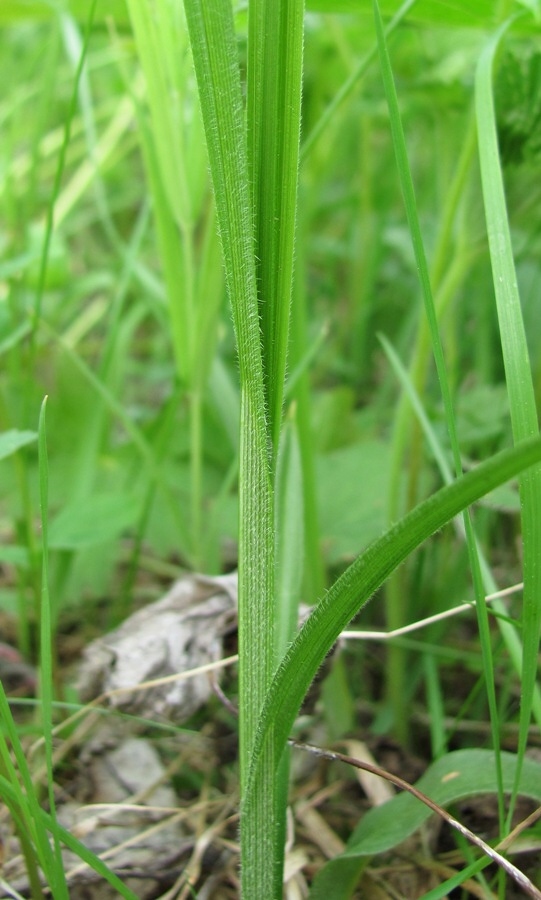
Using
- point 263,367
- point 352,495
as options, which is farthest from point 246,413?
point 352,495

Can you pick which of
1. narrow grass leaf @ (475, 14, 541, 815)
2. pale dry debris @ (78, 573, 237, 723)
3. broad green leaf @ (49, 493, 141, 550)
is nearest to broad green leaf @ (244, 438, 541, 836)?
narrow grass leaf @ (475, 14, 541, 815)

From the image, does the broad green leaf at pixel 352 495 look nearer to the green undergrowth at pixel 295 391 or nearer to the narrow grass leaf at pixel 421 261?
the green undergrowth at pixel 295 391

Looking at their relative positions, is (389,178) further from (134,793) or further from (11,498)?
(134,793)

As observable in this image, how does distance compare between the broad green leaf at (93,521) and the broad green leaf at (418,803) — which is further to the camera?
the broad green leaf at (93,521)

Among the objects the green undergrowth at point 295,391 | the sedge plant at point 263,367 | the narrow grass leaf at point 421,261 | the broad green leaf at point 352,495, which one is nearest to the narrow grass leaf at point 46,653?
the green undergrowth at point 295,391

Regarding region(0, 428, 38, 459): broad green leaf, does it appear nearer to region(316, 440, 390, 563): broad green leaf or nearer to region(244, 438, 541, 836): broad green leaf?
region(244, 438, 541, 836): broad green leaf

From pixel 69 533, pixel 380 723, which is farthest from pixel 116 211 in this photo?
pixel 380 723
